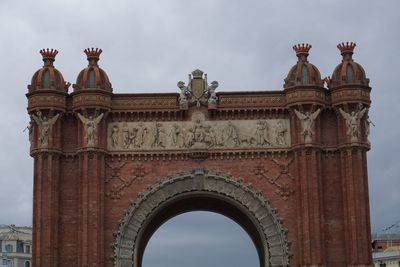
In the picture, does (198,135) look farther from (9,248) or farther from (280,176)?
(9,248)

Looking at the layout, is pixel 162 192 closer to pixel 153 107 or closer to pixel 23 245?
pixel 153 107

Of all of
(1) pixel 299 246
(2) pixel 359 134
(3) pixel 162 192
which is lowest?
(1) pixel 299 246

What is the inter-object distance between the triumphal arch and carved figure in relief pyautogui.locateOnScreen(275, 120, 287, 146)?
4 cm

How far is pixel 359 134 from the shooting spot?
31.8m

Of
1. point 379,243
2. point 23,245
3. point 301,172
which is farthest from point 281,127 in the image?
point 23,245

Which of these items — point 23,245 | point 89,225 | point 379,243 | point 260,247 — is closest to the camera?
point 89,225

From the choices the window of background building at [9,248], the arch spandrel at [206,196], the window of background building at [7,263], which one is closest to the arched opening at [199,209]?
the arch spandrel at [206,196]

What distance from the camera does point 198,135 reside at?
32.2 metres

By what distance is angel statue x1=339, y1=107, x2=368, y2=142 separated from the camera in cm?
3170

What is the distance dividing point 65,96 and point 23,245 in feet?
159

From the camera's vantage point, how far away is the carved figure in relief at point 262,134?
106 ft

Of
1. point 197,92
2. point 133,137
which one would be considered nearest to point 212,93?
point 197,92

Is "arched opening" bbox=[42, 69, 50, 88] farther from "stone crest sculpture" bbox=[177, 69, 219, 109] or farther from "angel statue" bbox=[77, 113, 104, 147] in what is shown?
"stone crest sculpture" bbox=[177, 69, 219, 109]

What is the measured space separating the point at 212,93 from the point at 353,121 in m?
5.48
